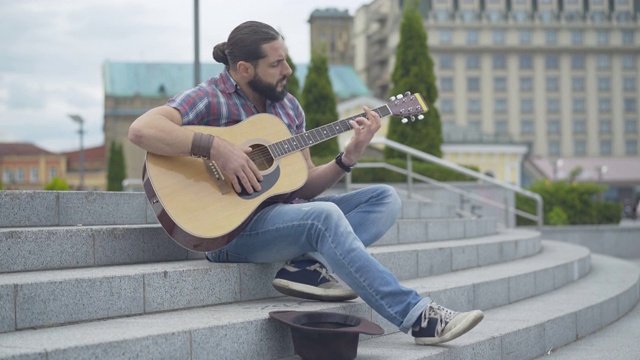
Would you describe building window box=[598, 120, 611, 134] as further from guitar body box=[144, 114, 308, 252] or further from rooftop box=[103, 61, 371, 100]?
guitar body box=[144, 114, 308, 252]

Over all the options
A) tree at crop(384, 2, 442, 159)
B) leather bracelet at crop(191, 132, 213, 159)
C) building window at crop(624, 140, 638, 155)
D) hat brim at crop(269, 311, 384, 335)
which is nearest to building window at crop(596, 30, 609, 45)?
building window at crop(624, 140, 638, 155)

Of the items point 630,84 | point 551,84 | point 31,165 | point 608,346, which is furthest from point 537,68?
point 608,346

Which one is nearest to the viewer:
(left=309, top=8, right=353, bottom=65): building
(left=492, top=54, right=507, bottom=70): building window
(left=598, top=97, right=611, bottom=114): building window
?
(left=492, top=54, right=507, bottom=70): building window

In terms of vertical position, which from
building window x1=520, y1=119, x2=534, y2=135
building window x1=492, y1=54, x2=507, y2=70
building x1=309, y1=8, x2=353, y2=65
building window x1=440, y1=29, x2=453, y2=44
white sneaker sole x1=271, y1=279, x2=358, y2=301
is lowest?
white sneaker sole x1=271, y1=279, x2=358, y2=301

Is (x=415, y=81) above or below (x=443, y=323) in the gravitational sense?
above

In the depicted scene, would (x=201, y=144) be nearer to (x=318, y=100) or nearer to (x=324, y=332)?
(x=324, y=332)

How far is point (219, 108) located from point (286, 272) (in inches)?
37.6

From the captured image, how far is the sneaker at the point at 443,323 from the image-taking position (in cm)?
420

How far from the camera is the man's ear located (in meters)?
4.85

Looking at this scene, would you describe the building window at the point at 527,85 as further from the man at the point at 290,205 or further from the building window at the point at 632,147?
the man at the point at 290,205

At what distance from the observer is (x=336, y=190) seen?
14812 mm

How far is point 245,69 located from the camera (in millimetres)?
4875

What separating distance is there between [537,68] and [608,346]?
80131mm

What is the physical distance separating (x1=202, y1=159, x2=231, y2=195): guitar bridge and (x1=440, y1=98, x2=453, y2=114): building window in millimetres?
78006
